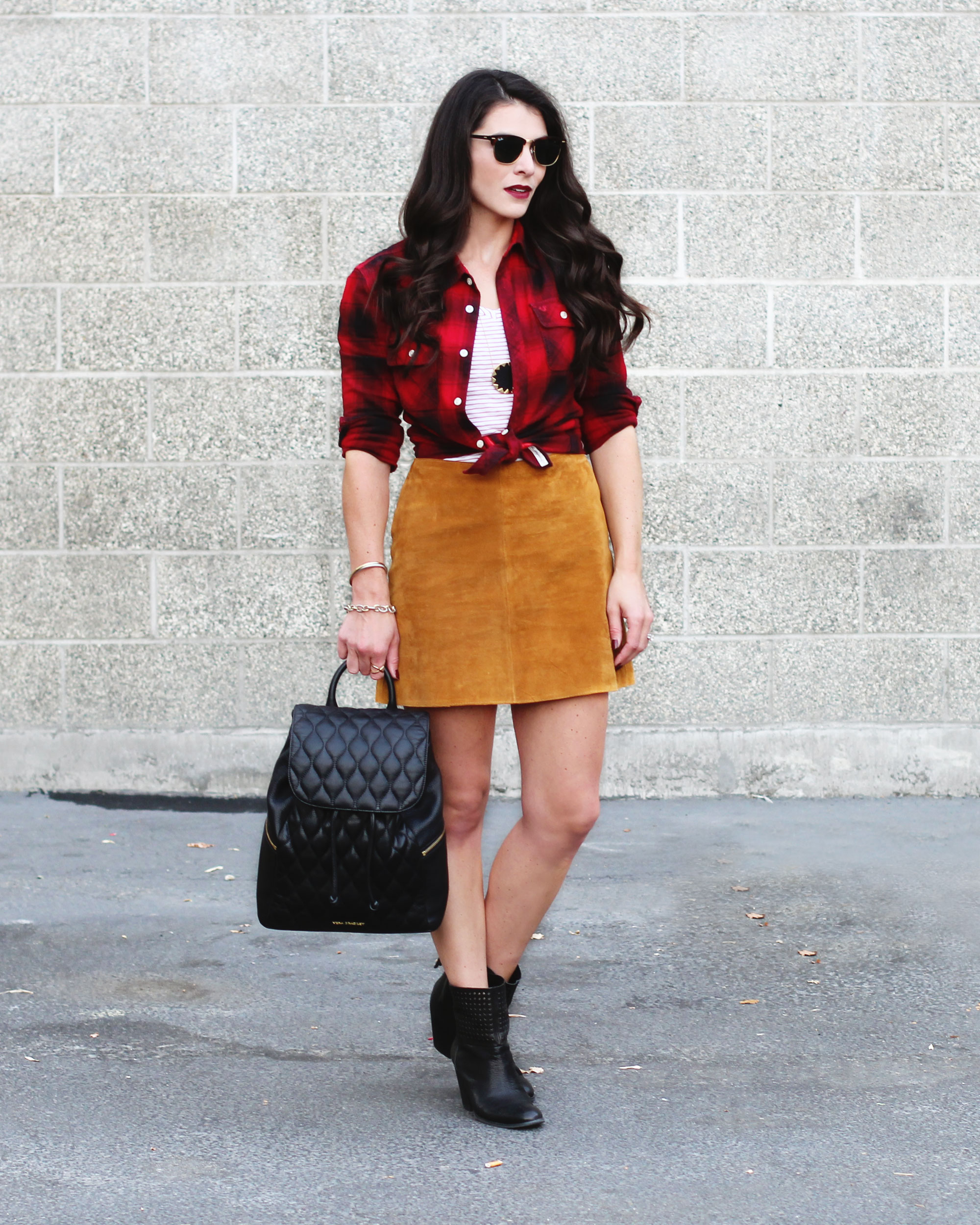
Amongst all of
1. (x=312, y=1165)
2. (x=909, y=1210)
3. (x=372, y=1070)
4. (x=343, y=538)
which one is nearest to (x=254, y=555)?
(x=343, y=538)

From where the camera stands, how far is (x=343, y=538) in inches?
212

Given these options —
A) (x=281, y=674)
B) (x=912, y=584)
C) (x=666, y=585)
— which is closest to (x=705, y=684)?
(x=666, y=585)

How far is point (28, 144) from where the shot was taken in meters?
5.38

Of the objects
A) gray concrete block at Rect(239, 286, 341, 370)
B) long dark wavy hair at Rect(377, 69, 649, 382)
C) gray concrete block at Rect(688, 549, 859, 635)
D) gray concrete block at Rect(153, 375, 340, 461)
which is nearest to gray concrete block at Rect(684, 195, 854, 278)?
gray concrete block at Rect(688, 549, 859, 635)

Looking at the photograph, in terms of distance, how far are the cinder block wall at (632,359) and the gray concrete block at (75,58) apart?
0.04ft

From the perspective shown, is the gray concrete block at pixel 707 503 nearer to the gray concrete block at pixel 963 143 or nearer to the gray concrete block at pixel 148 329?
the gray concrete block at pixel 963 143

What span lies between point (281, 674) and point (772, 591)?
1866mm

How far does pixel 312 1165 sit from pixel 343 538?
3.16 m

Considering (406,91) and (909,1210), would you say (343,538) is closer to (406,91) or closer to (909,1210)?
(406,91)

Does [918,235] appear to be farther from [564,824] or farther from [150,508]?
[564,824]

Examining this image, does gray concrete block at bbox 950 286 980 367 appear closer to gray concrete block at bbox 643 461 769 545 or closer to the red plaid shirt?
gray concrete block at bbox 643 461 769 545

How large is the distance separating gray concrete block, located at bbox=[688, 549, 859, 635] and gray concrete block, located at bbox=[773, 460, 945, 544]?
0.28 feet

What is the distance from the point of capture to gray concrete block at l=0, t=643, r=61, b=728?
5.49 meters

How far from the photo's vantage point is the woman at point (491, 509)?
257 centimetres
